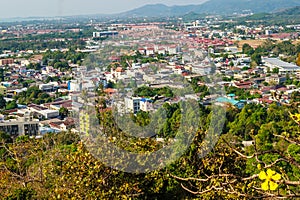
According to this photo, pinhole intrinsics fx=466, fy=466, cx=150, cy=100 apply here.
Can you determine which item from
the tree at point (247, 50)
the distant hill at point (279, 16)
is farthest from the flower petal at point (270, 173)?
the distant hill at point (279, 16)

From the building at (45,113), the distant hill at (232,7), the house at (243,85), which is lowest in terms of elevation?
the building at (45,113)

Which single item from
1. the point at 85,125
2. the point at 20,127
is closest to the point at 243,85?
the point at 20,127

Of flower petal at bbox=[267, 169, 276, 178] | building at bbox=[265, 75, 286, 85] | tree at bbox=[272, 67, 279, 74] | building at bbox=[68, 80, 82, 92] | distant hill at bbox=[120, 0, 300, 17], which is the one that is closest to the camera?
flower petal at bbox=[267, 169, 276, 178]

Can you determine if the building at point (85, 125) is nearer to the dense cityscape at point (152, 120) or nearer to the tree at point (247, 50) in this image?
the dense cityscape at point (152, 120)

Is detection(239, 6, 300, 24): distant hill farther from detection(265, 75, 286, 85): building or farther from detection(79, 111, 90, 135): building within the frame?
detection(79, 111, 90, 135): building

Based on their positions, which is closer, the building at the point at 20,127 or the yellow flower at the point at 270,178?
the yellow flower at the point at 270,178

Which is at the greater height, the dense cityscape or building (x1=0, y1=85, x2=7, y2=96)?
the dense cityscape

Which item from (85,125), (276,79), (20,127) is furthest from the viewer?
(276,79)

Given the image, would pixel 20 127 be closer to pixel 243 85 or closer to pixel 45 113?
pixel 45 113

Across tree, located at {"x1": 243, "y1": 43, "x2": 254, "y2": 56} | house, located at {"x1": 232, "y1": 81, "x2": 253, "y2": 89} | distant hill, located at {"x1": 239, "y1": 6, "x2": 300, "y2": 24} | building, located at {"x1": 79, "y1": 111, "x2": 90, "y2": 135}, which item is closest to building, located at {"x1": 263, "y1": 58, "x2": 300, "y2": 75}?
house, located at {"x1": 232, "y1": 81, "x2": 253, "y2": 89}
